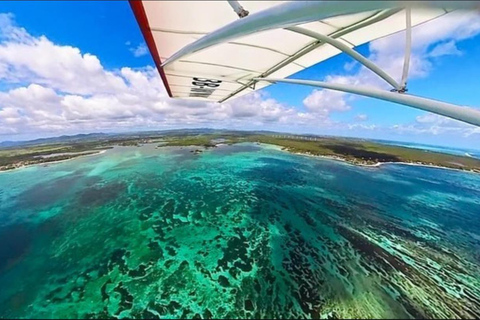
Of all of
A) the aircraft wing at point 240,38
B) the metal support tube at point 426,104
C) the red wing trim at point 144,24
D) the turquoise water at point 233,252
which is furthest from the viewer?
the turquoise water at point 233,252

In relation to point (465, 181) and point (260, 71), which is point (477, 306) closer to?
point (260, 71)

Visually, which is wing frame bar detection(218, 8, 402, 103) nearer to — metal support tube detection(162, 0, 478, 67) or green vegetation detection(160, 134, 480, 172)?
metal support tube detection(162, 0, 478, 67)

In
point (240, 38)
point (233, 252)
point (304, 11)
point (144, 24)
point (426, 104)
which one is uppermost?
point (144, 24)

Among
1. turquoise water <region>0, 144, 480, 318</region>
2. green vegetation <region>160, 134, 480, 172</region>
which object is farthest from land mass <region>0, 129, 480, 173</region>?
turquoise water <region>0, 144, 480, 318</region>

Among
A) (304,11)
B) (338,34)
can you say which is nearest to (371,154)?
(338,34)

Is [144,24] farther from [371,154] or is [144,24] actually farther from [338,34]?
[371,154]

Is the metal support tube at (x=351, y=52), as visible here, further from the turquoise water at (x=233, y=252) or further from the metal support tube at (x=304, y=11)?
the turquoise water at (x=233, y=252)

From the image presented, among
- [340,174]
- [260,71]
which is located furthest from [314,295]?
[340,174]

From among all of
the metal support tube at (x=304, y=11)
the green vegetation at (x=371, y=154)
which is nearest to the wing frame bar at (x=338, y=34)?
the metal support tube at (x=304, y=11)
